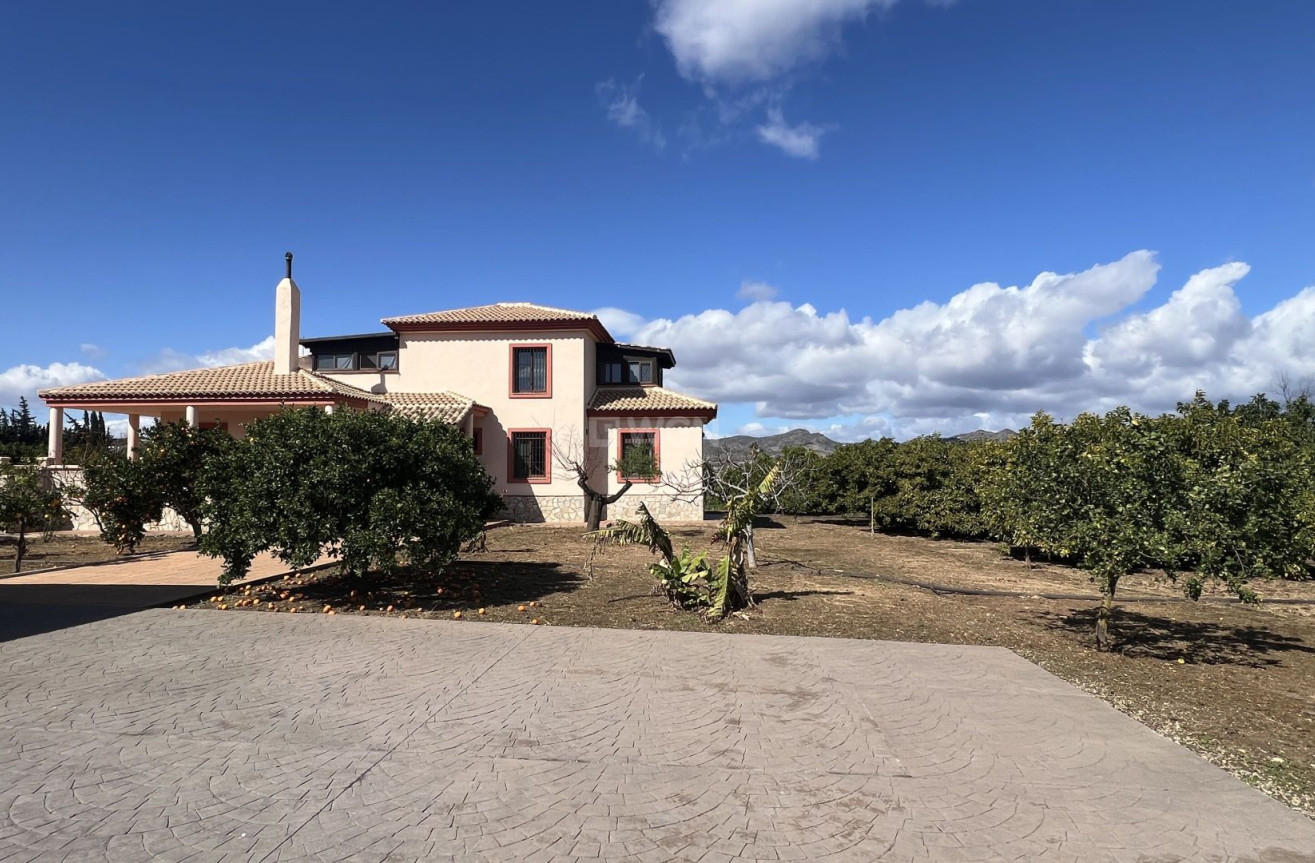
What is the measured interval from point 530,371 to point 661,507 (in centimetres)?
713

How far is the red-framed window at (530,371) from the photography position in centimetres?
2455

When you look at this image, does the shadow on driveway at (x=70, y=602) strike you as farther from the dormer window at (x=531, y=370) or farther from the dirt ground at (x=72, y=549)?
the dormer window at (x=531, y=370)

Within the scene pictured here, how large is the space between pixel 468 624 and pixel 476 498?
8.44 feet

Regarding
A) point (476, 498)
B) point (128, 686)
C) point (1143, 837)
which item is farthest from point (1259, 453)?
point (128, 686)

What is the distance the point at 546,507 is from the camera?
79.4 ft

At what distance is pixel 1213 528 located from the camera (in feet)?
20.2

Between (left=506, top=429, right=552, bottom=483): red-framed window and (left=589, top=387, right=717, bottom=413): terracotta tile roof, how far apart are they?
2243 mm

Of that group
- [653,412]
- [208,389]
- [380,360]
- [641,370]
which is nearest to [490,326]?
[380,360]

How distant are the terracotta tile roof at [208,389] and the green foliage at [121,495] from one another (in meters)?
6.66

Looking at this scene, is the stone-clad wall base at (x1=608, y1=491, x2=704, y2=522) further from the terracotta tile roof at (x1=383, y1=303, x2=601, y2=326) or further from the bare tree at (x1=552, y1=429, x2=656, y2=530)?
the terracotta tile roof at (x1=383, y1=303, x2=601, y2=326)

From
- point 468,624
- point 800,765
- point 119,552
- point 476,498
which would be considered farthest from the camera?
point 119,552

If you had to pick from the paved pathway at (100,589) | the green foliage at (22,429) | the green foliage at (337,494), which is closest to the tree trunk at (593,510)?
the paved pathway at (100,589)

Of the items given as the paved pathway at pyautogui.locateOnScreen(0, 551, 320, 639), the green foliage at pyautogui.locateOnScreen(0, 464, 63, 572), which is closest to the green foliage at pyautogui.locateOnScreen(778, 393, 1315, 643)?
the paved pathway at pyautogui.locateOnScreen(0, 551, 320, 639)

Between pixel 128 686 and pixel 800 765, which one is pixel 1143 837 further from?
pixel 128 686
